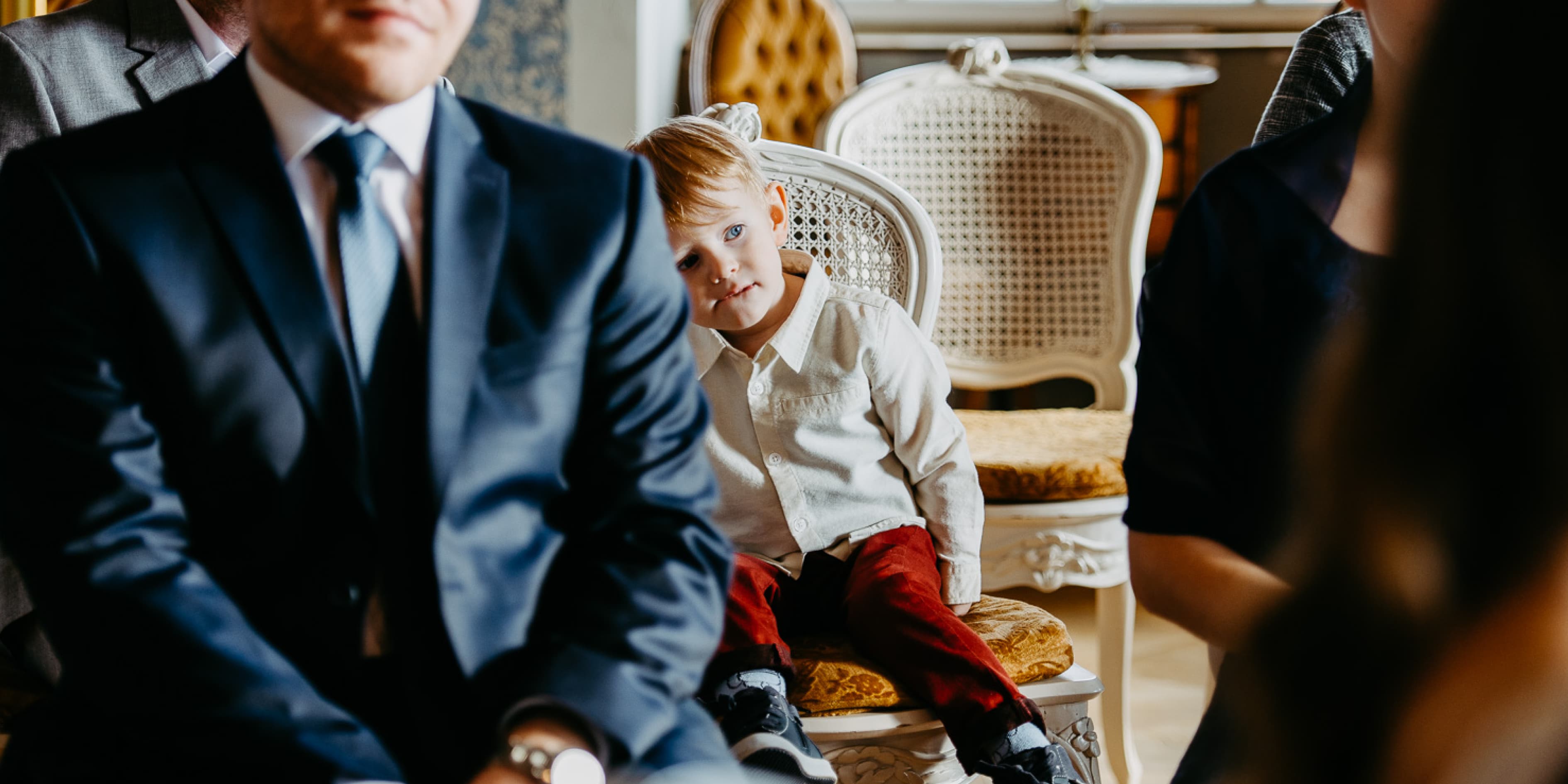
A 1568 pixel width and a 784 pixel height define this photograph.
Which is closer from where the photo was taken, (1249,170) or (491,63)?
(1249,170)

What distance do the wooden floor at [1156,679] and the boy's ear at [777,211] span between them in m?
0.85

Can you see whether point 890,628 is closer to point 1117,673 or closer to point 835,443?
point 835,443

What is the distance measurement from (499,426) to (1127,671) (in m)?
1.52

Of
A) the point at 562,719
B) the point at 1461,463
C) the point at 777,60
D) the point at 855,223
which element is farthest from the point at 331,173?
the point at 777,60

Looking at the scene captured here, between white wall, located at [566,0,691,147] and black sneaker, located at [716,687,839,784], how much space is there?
7.65 feet

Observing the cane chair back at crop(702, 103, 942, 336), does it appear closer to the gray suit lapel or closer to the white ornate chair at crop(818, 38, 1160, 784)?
the white ornate chair at crop(818, 38, 1160, 784)

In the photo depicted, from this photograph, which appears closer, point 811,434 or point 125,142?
point 125,142

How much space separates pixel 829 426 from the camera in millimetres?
1389

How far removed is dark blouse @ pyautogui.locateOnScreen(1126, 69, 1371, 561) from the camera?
30.0 inches

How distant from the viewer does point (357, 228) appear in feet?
2.04

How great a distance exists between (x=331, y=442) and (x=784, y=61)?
3.26 metres

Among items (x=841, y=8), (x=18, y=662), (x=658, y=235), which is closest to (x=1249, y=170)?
(x=658, y=235)

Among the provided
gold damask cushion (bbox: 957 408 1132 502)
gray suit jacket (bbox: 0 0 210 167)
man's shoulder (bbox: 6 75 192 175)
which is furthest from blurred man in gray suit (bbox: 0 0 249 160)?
gold damask cushion (bbox: 957 408 1132 502)

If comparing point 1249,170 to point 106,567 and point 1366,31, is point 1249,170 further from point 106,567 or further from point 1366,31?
point 106,567
